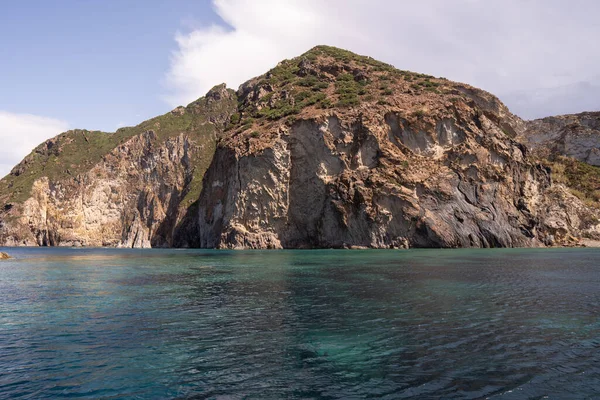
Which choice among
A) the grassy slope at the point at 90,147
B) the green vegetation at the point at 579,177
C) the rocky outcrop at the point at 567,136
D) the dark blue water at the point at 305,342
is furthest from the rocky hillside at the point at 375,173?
the grassy slope at the point at 90,147

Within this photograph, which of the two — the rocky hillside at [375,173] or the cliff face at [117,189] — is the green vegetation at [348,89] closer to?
the rocky hillside at [375,173]

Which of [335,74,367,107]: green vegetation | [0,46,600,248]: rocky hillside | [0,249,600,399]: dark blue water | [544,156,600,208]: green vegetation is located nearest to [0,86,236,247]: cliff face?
[0,46,600,248]: rocky hillside

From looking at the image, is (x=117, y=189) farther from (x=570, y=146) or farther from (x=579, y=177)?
(x=570, y=146)

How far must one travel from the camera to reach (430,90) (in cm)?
8219

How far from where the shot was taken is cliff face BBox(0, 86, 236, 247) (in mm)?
128750

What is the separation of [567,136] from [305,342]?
127 m

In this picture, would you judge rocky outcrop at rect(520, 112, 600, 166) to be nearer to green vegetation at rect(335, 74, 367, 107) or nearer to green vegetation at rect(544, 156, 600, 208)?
green vegetation at rect(544, 156, 600, 208)

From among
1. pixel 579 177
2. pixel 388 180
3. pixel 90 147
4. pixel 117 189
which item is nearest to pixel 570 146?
pixel 579 177

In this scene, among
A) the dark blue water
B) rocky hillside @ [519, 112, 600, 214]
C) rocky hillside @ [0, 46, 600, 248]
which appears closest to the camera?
the dark blue water

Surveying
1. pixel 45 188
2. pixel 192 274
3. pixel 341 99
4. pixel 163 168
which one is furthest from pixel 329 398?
pixel 45 188

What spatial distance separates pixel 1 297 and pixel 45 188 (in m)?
138

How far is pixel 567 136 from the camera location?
367 feet

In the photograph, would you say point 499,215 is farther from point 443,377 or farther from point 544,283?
point 443,377

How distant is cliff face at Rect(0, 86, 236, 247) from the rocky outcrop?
334 ft
